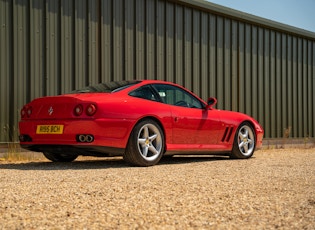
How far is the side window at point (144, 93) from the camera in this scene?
725cm

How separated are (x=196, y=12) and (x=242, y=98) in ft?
8.85

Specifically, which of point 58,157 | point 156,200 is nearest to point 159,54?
point 58,157

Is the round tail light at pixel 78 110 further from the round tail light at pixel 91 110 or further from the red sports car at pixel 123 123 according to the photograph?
the round tail light at pixel 91 110

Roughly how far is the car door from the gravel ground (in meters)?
1.56

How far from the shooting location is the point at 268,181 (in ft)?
17.6

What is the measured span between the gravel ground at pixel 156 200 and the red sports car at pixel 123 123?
26.5 inches

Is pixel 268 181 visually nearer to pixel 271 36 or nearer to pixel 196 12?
pixel 196 12

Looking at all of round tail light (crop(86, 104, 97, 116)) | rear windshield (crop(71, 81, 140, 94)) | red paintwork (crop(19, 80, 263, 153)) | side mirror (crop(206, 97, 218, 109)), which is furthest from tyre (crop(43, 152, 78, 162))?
side mirror (crop(206, 97, 218, 109))

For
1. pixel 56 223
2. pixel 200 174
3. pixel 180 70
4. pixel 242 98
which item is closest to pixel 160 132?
pixel 200 174

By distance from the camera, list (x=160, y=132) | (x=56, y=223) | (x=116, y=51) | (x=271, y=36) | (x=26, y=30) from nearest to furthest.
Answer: (x=56, y=223)
(x=160, y=132)
(x=26, y=30)
(x=116, y=51)
(x=271, y=36)

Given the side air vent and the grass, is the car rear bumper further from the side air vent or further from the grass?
the side air vent

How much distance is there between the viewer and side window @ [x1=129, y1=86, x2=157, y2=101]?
7.25 meters

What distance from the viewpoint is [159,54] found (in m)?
11.8

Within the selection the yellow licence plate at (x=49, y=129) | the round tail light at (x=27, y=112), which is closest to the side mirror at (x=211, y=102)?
the yellow licence plate at (x=49, y=129)
